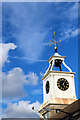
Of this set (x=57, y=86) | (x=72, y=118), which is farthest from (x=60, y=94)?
(x=72, y=118)

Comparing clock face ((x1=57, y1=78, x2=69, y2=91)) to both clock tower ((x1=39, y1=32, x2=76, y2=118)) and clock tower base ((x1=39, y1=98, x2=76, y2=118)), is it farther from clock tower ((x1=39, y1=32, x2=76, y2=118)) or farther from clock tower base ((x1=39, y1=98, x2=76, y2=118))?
clock tower base ((x1=39, y1=98, x2=76, y2=118))

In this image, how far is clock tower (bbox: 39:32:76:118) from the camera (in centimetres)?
4346

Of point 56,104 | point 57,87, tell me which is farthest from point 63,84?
point 56,104

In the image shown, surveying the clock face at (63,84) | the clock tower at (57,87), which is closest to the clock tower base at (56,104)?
the clock tower at (57,87)

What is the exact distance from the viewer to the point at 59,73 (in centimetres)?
4688

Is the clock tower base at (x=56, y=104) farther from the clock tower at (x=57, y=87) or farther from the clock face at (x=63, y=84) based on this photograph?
the clock face at (x=63, y=84)

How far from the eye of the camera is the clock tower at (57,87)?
1711 inches

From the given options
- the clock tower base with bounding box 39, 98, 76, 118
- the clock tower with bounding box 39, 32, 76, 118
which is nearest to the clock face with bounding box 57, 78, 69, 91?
the clock tower with bounding box 39, 32, 76, 118

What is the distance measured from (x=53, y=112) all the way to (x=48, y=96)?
4801 mm

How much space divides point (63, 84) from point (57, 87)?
152cm

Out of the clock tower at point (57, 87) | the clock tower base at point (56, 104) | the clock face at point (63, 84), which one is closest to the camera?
the clock tower base at point (56, 104)

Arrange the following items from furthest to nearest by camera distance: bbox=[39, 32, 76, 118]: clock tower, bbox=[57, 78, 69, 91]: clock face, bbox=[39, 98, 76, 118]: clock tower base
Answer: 1. bbox=[57, 78, 69, 91]: clock face
2. bbox=[39, 32, 76, 118]: clock tower
3. bbox=[39, 98, 76, 118]: clock tower base

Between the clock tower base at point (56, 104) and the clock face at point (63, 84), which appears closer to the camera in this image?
the clock tower base at point (56, 104)

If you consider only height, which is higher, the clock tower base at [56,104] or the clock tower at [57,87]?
the clock tower at [57,87]
